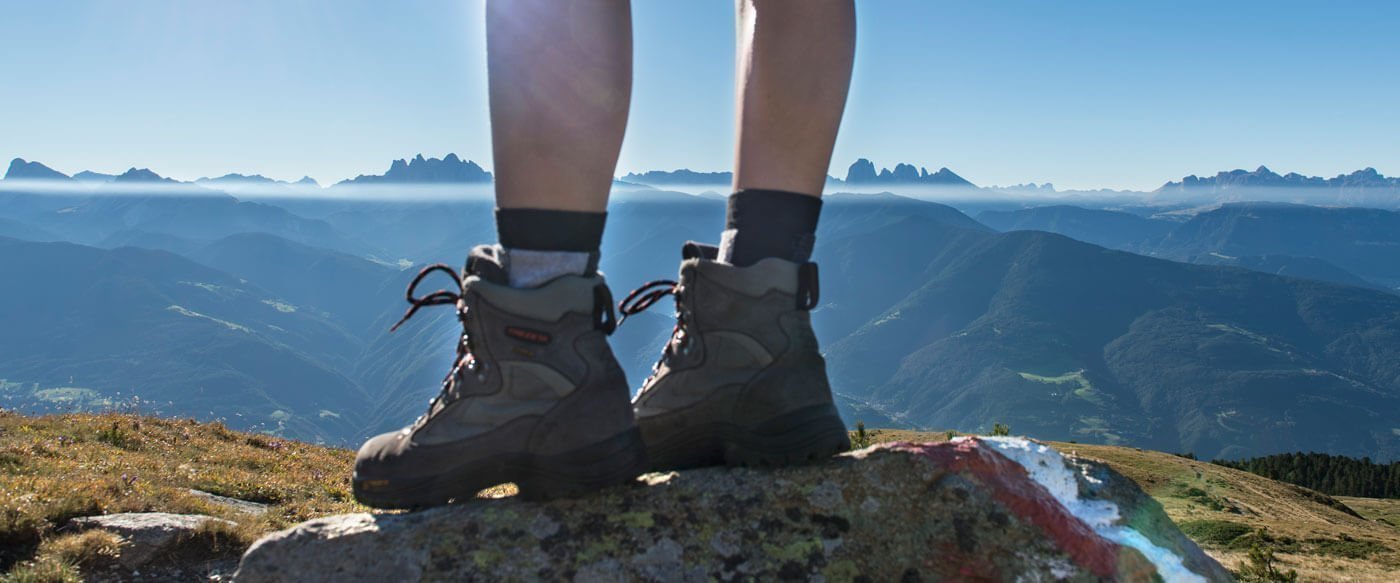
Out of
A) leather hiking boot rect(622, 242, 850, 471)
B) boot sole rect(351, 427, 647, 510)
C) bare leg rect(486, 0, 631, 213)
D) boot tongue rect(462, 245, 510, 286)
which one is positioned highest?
bare leg rect(486, 0, 631, 213)

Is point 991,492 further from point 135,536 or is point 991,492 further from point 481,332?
point 135,536

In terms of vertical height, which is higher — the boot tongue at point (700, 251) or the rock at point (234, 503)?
the boot tongue at point (700, 251)

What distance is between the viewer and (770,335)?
3.00m

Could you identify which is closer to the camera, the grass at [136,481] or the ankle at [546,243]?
the ankle at [546,243]

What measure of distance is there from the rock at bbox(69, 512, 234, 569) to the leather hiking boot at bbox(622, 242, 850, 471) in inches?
98.8

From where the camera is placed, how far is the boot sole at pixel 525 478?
2682 mm

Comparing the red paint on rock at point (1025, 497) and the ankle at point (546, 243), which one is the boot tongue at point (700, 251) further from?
the red paint on rock at point (1025, 497)

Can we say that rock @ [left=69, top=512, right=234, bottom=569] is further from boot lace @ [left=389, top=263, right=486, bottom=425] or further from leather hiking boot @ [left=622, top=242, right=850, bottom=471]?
leather hiking boot @ [left=622, top=242, right=850, bottom=471]

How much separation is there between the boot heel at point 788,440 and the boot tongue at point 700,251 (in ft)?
2.23

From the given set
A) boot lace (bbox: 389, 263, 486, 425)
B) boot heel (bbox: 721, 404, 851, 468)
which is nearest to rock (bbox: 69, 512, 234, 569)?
boot lace (bbox: 389, 263, 486, 425)

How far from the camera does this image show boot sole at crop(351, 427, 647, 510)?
2682mm

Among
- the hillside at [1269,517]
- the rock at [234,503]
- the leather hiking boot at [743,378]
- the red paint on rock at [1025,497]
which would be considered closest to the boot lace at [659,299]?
→ the leather hiking boot at [743,378]

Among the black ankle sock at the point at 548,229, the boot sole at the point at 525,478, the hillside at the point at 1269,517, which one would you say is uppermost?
the black ankle sock at the point at 548,229

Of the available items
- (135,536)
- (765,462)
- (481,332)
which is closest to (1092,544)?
(765,462)
